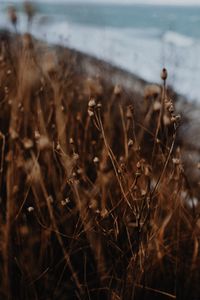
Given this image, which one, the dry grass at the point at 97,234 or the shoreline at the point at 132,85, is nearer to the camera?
the dry grass at the point at 97,234

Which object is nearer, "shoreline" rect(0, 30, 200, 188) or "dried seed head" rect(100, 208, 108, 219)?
"dried seed head" rect(100, 208, 108, 219)

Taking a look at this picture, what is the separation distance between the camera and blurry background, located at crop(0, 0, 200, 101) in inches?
98.1

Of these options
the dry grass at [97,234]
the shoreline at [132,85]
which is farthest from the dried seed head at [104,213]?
the shoreline at [132,85]

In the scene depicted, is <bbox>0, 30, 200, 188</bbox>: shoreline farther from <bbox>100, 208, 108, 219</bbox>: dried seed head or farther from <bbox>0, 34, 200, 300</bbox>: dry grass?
<bbox>100, 208, 108, 219</bbox>: dried seed head

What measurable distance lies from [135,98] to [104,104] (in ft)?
1.00

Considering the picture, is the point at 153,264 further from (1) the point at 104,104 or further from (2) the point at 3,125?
(1) the point at 104,104

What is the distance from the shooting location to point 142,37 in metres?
3.87

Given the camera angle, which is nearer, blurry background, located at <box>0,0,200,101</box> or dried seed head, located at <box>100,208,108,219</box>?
A: dried seed head, located at <box>100,208,108,219</box>

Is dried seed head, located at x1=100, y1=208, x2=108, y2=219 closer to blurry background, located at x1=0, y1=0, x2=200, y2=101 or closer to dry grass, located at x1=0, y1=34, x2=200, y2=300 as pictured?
dry grass, located at x1=0, y1=34, x2=200, y2=300

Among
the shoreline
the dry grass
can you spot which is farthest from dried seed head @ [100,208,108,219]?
the shoreline

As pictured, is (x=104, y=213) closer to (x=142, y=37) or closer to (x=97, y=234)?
(x=97, y=234)

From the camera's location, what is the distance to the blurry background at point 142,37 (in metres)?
2.49

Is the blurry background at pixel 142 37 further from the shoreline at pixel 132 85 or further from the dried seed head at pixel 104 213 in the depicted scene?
the dried seed head at pixel 104 213

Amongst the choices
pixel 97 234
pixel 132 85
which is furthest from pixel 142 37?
pixel 97 234
